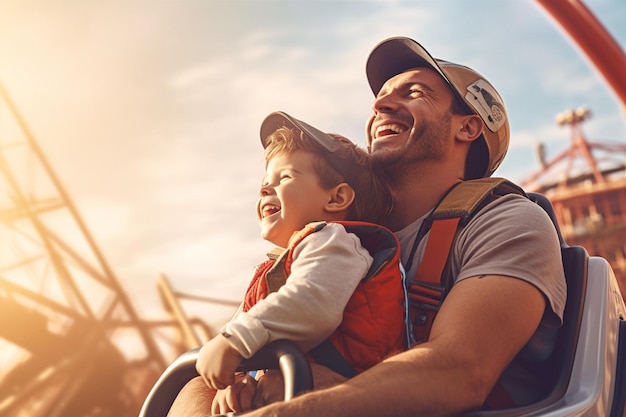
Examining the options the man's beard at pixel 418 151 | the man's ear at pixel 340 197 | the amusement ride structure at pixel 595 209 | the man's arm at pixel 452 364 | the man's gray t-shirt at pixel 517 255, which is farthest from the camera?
the amusement ride structure at pixel 595 209

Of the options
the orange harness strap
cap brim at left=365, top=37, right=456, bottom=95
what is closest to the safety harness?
the orange harness strap

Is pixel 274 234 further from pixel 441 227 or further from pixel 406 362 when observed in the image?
pixel 406 362

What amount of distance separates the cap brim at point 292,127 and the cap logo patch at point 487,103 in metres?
0.44

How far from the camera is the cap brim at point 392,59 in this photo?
6.06 ft

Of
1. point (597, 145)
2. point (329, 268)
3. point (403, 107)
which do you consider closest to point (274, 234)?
point (329, 268)

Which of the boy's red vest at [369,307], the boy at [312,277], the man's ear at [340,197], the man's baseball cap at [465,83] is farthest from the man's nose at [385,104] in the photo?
the boy's red vest at [369,307]

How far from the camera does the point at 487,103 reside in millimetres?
1825

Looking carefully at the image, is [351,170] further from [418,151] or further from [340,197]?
[418,151]

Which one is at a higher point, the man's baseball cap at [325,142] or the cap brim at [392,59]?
the cap brim at [392,59]

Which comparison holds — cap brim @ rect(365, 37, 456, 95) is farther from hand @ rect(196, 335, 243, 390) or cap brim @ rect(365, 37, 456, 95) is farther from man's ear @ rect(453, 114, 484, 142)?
hand @ rect(196, 335, 243, 390)

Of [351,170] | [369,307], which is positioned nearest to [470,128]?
[351,170]

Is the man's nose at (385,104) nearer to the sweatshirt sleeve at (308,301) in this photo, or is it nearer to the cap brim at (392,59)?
the cap brim at (392,59)

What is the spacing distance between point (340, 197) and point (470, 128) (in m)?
0.51

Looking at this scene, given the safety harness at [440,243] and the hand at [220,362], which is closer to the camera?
the hand at [220,362]
